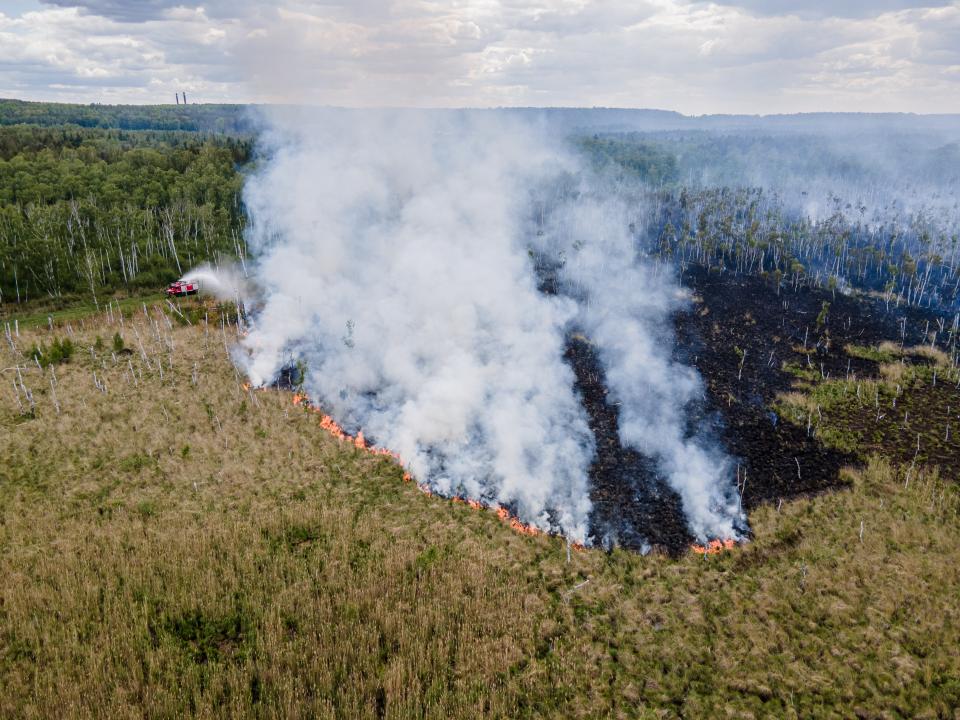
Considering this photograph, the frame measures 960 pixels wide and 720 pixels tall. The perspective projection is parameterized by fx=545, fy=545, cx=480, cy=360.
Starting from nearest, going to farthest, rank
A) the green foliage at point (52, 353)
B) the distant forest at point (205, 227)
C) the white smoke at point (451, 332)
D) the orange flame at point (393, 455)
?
the orange flame at point (393, 455) < the white smoke at point (451, 332) < the green foliage at point (52, 353) < the distant forest at point (205, 227)

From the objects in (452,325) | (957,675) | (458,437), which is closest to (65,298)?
(452,325)

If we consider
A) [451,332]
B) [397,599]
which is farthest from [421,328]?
[397,599]

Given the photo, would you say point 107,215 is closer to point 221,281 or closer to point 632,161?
point 221,281

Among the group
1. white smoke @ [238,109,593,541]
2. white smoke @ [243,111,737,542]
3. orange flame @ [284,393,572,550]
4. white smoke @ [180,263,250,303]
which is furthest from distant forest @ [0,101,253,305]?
orange flame @ [284,393,572,550]

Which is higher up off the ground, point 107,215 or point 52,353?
point 107,215

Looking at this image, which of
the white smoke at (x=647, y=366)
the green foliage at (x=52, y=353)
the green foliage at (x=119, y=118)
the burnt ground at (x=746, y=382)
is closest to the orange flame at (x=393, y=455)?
the burnt ground at (x=746, y=382)

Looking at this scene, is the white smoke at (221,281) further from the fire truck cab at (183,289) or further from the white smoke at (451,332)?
the white smoke at (451,332)
